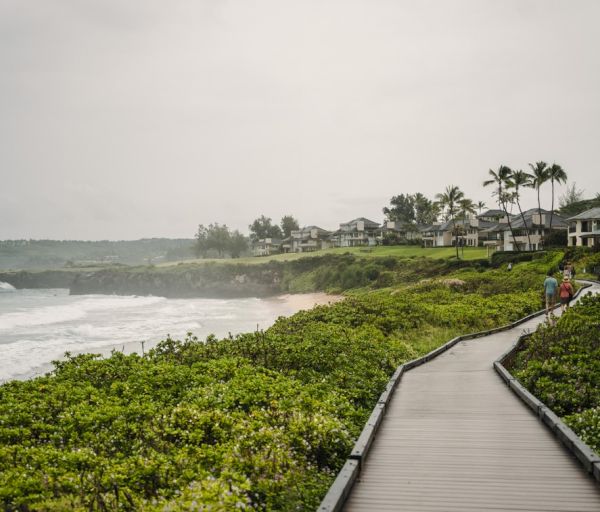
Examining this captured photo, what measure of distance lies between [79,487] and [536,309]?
24859mm

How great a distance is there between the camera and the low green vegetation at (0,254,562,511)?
6.62 metres

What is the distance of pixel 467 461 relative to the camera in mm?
7332

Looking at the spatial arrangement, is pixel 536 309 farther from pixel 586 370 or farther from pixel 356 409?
pixel 356 409

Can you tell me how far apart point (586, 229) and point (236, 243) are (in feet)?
332

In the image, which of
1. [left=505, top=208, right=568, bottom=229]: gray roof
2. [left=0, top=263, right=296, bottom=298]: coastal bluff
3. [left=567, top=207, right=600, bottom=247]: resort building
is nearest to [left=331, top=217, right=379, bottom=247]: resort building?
[left=0, top=263, right=296, bottom=298]: coastal bluff

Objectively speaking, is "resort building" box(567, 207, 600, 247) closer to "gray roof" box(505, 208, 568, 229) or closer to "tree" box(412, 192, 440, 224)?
"gray roof" box(505, 208, 568, 229)

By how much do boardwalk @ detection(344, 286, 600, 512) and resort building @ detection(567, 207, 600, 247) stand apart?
6029cm

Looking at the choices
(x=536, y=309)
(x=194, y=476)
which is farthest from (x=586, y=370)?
(x=536, y=309)

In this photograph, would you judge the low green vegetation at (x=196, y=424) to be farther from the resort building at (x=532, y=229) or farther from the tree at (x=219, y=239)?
the tree at (x=219, y=239)

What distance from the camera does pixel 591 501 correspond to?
599 cm

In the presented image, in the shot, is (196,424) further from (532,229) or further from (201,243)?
(201,243)

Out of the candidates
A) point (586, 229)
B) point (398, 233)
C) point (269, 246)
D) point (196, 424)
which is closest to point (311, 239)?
point (269, 246)

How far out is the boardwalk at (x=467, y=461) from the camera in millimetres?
6082

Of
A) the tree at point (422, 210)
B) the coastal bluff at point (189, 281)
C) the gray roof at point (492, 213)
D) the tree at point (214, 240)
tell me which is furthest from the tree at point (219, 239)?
the gray roof at point (492, 213)
